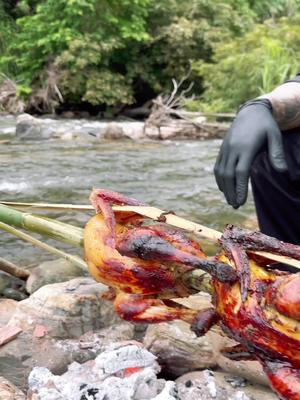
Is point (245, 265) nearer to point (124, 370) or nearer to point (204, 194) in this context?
point (124, 370)

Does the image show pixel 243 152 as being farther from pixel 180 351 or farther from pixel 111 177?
pixel 111 177

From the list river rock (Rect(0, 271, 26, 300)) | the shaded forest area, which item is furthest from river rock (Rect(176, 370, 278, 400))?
the shaded forest area

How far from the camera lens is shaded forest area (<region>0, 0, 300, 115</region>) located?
19391 millimetres

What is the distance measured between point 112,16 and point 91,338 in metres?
20.4

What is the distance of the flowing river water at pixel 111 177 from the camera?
5.40 m

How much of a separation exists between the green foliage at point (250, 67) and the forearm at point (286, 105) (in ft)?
41.4

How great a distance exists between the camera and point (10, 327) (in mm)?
2338

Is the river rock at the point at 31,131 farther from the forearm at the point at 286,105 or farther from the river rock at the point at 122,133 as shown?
the forearm at the point at 286,105

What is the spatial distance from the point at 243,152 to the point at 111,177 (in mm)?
5918

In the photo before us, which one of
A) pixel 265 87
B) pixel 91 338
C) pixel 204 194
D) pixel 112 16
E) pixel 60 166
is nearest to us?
pixel 91 338

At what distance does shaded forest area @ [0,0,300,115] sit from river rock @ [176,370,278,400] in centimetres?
1616

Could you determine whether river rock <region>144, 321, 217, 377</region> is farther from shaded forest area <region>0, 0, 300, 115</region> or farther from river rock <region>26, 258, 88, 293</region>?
shaded forest area <region>0, 0, 300, 115</region>

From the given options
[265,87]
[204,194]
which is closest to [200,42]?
[265,87]

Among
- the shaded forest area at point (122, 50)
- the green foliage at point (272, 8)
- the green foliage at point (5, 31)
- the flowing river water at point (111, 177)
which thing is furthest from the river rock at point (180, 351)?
the green foliage at point (272, 8)
